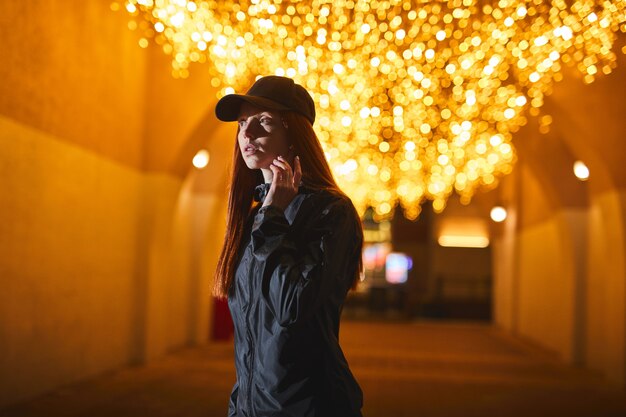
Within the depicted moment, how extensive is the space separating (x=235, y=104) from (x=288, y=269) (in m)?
0.52

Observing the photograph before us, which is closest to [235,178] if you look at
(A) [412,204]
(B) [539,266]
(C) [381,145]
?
(C) [381,145]

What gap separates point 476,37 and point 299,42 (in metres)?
1.61

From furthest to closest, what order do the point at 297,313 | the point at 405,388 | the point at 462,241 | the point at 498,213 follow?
the point at 462,241, the point at 498,213, the point at 405,388, the point at 297,313

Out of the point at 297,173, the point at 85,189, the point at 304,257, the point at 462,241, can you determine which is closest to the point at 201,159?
the point at 85,189

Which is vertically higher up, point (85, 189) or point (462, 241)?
point (462, 241)

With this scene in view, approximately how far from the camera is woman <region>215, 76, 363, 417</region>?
6.14 feet

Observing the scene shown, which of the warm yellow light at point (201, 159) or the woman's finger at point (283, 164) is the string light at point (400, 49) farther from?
the woman's finger at point (283, 164)

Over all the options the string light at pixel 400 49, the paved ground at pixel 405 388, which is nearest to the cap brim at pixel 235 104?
the string light at pixel 400 49

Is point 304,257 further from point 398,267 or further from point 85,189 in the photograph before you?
point 398,267

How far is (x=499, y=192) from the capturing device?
67.5 ft

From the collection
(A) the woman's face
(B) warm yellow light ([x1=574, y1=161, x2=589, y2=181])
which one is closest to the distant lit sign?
(B) warm yellow light ([x1=574, y1=161, x2=589, y2=181])

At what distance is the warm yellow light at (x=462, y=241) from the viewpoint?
29.3m

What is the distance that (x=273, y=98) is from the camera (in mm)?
2117

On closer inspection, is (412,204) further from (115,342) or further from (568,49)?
(568,49)
